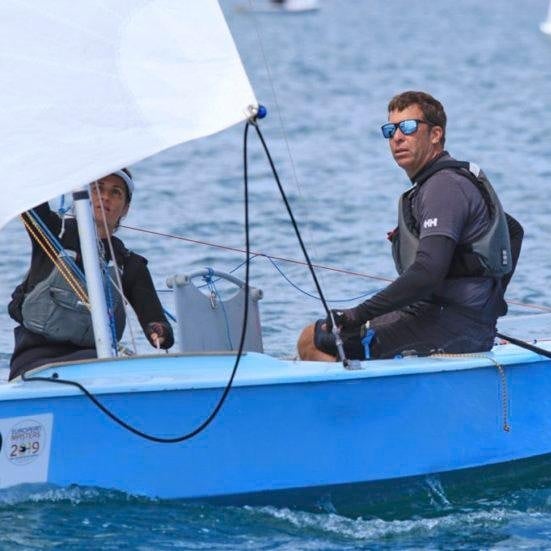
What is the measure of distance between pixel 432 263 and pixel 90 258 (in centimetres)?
114

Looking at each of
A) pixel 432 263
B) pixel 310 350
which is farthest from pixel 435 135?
pixel 310 350

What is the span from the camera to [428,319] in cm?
594

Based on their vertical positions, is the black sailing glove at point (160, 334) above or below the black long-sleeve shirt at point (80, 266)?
below

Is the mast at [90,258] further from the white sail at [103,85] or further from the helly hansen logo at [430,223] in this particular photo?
the helly hansen logo at [430,223]

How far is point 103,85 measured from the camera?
5535 mm

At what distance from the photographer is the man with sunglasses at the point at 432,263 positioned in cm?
566

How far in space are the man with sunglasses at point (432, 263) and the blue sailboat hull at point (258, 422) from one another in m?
0.18

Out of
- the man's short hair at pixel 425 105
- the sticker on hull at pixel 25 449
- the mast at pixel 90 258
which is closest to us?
the sticker on hull at pixel 25 449

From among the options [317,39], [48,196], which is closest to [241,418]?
[48,196]

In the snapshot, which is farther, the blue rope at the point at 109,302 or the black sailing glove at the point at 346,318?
the blue rope at the point at 109,302

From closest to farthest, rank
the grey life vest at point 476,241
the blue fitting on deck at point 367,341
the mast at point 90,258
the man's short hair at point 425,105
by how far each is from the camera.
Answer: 1. the mast at point 90,258
2. the grey life vest at point 476,241
3. the man's short hair at point 425,105
4. the blue fitting on deck at point 367,341

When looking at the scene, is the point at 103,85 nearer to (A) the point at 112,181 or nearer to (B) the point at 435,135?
(A) the point at 112,181

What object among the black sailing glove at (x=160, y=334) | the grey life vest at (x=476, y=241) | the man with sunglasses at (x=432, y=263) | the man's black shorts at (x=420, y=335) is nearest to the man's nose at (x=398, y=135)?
the man with sunglasses at (x=432, y=263)

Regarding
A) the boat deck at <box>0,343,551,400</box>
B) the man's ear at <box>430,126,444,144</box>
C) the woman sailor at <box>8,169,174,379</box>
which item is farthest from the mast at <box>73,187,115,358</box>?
the man's ear at <box>430,126,444,144</box>
